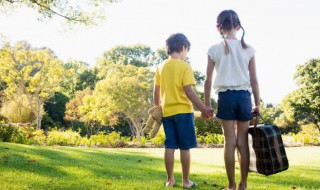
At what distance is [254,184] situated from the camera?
12.9ft

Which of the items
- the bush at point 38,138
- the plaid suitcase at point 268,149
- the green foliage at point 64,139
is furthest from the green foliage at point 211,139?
the plaid suitcase at point 268,149

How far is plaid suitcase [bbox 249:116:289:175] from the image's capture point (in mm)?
3113

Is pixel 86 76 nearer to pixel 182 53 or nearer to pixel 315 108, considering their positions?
pixel 315 108

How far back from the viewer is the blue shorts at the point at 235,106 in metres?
3.08

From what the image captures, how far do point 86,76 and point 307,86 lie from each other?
20.7m

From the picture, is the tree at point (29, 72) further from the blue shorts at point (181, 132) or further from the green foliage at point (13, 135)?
the blue shorts at point (181, 132)

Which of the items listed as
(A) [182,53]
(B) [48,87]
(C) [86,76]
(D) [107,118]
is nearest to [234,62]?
(A) [182,53]

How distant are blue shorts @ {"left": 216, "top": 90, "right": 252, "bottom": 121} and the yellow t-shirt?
19.2 inches

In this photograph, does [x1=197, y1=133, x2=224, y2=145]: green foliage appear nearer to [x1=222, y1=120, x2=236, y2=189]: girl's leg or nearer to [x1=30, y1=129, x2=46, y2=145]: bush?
[x1=30, y1=129, x2=46, y2=145]: bush

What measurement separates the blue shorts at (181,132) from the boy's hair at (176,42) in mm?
693

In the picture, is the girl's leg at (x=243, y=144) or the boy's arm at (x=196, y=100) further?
the boy's arm at (x=196, y=100)

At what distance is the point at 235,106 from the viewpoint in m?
3.08

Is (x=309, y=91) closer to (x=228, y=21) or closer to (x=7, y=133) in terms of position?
(x=7, y=133)

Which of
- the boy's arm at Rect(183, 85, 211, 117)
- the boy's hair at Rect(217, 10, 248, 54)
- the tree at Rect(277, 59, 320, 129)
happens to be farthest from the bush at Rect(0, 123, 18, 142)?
the tree at Rect(277, 59, 320, 129)
